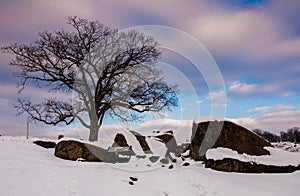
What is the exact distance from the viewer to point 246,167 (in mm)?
11062

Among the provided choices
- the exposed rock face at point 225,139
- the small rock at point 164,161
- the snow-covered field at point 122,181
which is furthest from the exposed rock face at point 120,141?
the snow-covered field at point 122,181

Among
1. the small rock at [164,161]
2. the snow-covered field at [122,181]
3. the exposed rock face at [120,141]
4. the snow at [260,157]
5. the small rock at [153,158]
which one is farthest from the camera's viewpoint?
the exposed rock face at [120,141]

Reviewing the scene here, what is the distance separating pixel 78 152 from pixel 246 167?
758 cm

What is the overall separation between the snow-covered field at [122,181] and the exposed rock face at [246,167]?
450 millimetres

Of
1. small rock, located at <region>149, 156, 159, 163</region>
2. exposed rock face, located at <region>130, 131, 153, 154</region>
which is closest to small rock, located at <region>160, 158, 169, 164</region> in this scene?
small rock, located at <region>149, 156, 159, 163</region>

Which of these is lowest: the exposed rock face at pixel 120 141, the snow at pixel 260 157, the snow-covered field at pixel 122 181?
the snow-covered field at pixel 122 181

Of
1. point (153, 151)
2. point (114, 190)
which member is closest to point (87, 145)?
point (153, 151)

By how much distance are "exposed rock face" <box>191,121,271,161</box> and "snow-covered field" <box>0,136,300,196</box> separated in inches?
77.6

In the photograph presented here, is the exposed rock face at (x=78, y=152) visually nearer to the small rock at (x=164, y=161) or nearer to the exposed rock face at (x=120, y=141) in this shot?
the exposed rock face at (x=120, y=141)

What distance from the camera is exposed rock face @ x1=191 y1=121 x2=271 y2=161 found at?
40.9ft

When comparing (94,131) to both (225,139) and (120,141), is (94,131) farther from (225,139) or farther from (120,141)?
(225,139)

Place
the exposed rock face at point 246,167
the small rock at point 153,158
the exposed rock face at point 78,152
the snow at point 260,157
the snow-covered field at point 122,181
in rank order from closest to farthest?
the snow-covered field at point 122,181 → the exposed rock face at point 246,167 → the snow at point 260,157 → the exposed rock face at point 78,152 → the small rock at point 153,158

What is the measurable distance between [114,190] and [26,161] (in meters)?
4.01

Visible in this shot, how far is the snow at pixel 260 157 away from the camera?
11.4 meters
